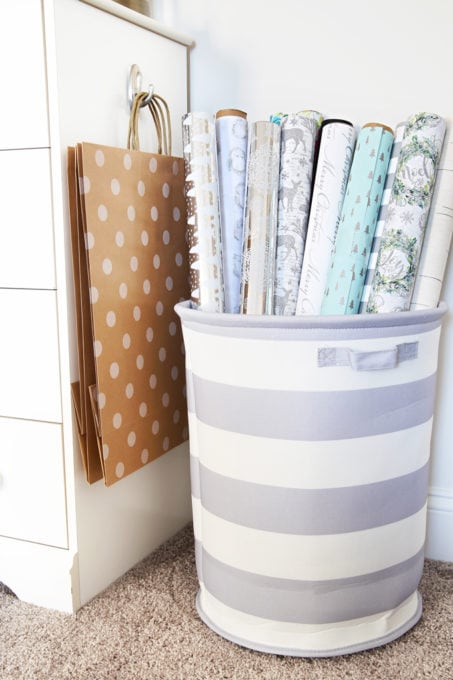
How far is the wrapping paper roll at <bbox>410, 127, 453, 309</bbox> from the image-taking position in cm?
99

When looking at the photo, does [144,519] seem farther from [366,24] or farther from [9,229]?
[366,24]

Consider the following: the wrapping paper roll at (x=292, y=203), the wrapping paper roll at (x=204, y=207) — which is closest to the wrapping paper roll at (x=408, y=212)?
the wrapping paper roll at (x=292, y=203)

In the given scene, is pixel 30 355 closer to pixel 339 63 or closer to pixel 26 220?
pixel 26 220

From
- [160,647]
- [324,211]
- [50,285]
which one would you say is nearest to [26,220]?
[50,285]

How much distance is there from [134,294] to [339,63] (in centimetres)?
55

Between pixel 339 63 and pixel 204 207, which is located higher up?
pixel 339 63

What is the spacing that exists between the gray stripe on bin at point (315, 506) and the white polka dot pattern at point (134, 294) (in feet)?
0.69

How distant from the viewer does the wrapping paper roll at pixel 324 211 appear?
3.29 ft

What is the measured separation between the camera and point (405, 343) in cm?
89

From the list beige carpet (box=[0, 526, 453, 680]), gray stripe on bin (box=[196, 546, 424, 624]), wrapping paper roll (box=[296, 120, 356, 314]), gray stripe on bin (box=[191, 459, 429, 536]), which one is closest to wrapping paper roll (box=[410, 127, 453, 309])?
wrapping paper roll (box=[296, 120, 356, 314])

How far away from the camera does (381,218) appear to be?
1.01 meters

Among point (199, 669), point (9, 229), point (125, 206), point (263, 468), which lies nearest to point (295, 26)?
point (125, 206)

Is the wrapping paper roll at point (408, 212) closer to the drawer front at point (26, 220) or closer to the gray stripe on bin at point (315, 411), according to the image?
the gray stripe on bin at point (315, 411)

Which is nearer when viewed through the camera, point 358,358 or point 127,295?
point 358,358
